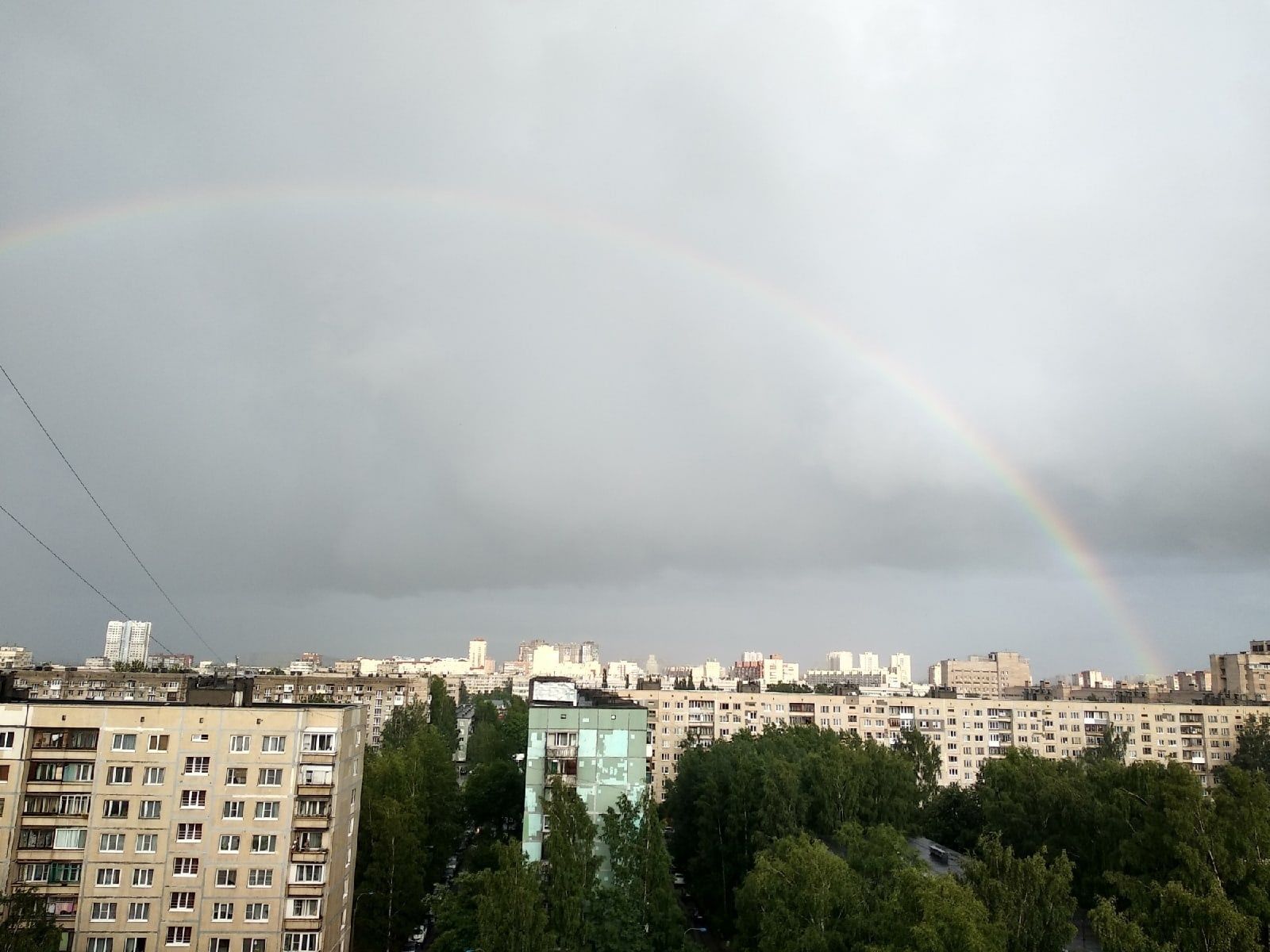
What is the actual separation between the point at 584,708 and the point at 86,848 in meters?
18.3

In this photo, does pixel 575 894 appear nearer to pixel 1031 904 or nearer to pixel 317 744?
pixel 317 744

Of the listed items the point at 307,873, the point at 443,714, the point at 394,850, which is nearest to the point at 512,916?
the point at 307,873

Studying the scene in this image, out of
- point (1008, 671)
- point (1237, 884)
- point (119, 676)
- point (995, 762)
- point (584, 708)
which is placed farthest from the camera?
point (1008, 671)

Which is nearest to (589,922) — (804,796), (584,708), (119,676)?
(584,708)

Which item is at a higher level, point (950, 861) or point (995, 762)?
point (995, 762)

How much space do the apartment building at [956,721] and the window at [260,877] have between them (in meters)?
52.5

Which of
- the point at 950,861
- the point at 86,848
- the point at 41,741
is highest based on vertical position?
the point at 41,741

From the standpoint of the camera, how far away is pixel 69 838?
29781 millimetres

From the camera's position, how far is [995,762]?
50625 mm

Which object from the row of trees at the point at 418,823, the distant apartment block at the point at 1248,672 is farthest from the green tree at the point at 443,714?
the distant apartment block at the point at 1248,672

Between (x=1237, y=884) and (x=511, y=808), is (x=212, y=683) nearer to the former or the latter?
(x=511, y=808)

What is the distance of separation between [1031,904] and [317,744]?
80.3ft

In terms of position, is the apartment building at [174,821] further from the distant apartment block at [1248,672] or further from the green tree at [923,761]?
the distant apartment block at [1248,672]

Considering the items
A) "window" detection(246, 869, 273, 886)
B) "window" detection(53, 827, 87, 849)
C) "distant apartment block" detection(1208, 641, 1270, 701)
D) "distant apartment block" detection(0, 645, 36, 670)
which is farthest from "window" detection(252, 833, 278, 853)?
"distant apartment block" detection(0, 645, 36, 670)
